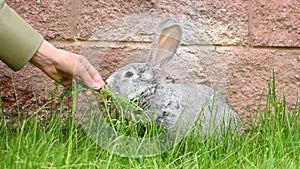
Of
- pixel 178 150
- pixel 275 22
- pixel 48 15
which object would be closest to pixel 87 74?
pixel 178 150

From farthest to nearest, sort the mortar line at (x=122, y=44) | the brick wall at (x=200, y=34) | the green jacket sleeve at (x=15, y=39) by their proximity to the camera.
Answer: the brick wall at (x=200, y=34) → the mortar line at (x=122, y=44) → the green jacket sleeve at (x=15, y=39)

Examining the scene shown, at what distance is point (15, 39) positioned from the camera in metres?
1.40

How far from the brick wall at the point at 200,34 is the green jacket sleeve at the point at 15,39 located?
0.36 m

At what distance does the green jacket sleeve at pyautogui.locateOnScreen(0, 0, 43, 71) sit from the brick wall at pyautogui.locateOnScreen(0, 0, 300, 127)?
364 millimetres

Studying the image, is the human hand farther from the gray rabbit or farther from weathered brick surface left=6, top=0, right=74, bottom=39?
weathered brick surface left=6, top=0, right=74, bottom=39

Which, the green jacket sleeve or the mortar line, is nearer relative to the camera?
the green jacket sleeve

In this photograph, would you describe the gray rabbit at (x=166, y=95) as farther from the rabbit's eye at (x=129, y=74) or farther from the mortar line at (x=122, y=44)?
the mortar line at (x=122, y=44)

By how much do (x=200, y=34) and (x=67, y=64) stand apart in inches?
20.3

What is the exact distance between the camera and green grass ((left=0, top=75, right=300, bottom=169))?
1.29m

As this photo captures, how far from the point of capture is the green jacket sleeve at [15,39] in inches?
54.7

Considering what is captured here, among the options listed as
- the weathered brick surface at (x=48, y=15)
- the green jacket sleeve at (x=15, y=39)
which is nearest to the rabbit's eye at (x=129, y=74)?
the green jacket sleeve at (x=15, y=39)

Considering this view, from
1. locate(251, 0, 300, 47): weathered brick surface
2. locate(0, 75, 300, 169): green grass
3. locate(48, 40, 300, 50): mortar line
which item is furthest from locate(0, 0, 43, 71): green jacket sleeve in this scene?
locate(251, 0, 300, 47): weathered brick surface

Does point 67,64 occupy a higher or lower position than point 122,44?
lower

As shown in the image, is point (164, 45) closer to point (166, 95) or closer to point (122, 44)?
point (166, 95)
